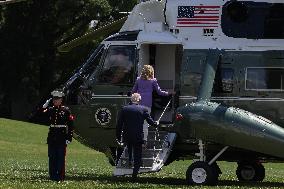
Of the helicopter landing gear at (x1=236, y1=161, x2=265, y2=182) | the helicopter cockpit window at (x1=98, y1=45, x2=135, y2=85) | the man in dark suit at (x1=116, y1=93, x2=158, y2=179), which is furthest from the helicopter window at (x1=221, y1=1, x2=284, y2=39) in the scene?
the helicopter landing gear at (x1=236, y1=161, x2=265, y2=182)

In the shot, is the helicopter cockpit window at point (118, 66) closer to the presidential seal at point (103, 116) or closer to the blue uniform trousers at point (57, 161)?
the presidential seal at point (103, 116)

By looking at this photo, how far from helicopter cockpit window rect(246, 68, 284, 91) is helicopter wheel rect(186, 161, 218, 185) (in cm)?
183

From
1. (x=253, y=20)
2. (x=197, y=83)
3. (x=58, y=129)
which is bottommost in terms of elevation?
(x=58, y=129)

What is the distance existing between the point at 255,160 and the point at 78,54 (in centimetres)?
3893

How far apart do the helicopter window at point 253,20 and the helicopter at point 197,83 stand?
0.06 feet

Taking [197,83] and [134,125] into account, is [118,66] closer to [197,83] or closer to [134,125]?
[197,83]

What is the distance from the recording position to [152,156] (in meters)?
14.9

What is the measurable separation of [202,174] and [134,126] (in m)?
1.55

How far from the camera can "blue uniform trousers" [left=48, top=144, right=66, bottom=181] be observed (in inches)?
573

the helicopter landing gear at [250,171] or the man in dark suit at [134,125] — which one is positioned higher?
the man in dark suit at [134,125]

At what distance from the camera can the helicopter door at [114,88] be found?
15.7 m

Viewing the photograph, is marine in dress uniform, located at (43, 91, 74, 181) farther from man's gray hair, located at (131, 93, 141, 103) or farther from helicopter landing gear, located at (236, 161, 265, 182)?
helicopter landing gear, located at (236, 161, 265, 182)

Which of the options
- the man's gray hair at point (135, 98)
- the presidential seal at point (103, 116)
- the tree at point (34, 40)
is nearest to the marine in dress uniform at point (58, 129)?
the man's gray hair at point (135, 98)

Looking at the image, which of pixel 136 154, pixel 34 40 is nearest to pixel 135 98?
pixel 136 154
